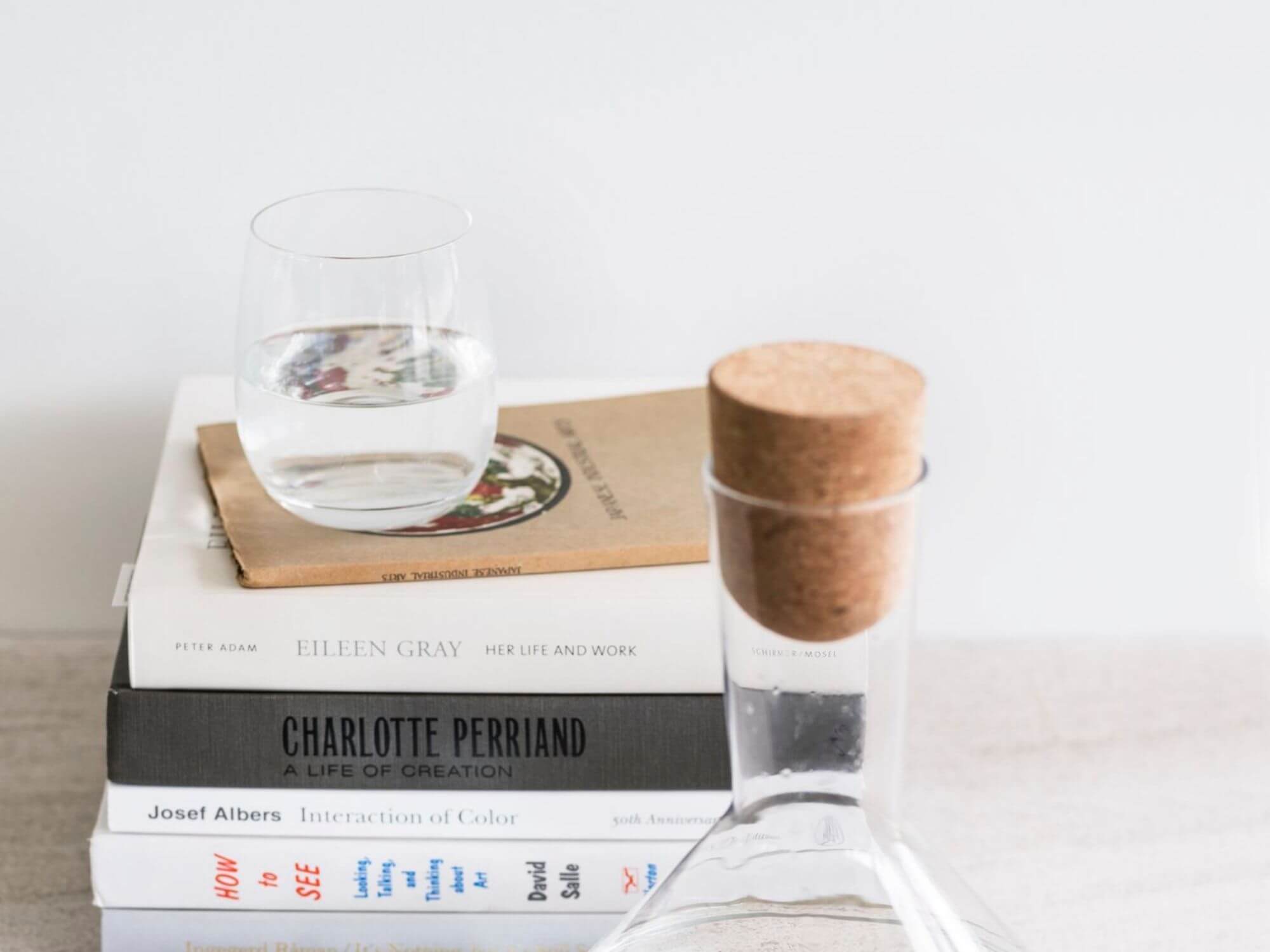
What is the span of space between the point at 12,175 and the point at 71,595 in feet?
0.82

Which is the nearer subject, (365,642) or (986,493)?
(365,642)

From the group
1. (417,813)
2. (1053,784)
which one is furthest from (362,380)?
(1053,784)

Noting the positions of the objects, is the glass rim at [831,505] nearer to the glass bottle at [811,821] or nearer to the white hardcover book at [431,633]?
the glass bottle at [811,821]

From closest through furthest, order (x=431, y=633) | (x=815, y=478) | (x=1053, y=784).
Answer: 1. (x=815, y=478)
2. (x=431, y=633)
3. (x=1053, y=784)

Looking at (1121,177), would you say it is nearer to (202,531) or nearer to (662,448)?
(662,448)

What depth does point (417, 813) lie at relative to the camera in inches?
23.9

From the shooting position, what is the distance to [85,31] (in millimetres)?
755

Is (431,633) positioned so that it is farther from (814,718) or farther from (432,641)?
(814,718)

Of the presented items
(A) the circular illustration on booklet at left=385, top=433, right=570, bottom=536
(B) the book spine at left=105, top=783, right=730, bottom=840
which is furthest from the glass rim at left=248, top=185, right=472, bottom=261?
(B) the book spine at left=105, top=783, right=730, bottom=840

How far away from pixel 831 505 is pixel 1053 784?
1.37ft

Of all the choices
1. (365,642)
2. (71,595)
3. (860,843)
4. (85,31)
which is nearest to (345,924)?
(365,642)

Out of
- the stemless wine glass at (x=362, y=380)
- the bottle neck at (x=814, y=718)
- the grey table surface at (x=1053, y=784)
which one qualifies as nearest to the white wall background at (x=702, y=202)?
the grey table surface at (x=1053, y=784)

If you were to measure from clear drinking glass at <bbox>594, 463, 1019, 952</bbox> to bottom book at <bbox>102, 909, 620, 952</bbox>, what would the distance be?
131mm

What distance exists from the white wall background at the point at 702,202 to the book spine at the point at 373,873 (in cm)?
30
